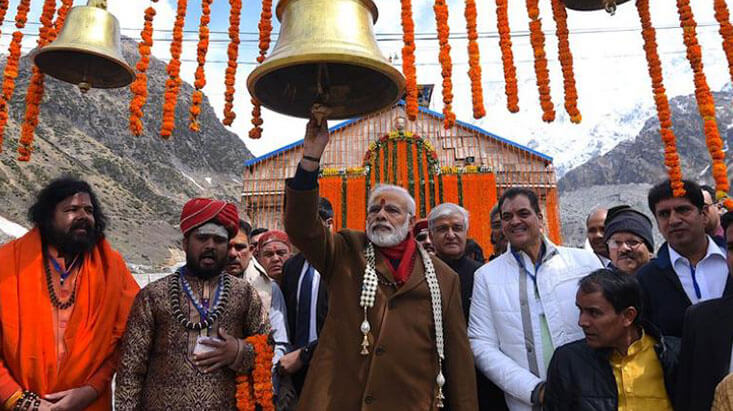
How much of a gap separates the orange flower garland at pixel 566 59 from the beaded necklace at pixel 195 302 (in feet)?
8.38

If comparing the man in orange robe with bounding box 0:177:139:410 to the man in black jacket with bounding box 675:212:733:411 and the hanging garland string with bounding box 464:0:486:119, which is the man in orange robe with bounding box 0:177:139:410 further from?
the man in black jacket with bounding box 675:212:733:411

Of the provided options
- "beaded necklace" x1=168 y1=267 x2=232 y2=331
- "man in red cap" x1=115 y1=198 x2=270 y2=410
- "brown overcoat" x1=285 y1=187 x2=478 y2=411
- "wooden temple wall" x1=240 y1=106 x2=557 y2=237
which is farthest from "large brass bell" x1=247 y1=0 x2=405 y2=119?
"wooden temple wall" x1=240 y1=106 x2=557 y2=237

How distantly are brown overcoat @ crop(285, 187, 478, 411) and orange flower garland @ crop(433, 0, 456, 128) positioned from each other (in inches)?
58.3

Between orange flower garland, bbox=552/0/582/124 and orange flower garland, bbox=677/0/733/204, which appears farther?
orange flower garland, bbox=552/0/582/124

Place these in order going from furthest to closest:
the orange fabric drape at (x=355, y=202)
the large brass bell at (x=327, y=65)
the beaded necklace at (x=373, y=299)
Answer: the orange fabric drape at (x=355, y=202) < the beaded necklace at (x=373, y=299) < the large brass bell at (x=327, y=65)

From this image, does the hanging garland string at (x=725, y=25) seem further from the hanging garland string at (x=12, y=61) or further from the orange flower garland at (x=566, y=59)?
the hanging garland string at (x=12, y=61)

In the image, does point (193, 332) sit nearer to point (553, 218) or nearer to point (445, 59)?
point (445, 59)

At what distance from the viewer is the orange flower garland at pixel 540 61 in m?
3.56

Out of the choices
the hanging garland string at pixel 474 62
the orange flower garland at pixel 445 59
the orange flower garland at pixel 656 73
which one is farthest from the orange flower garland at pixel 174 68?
the orange flower garland at pixel 656 73

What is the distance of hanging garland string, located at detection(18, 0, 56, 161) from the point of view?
3.34m

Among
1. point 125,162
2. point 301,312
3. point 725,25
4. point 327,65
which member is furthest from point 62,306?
point 125,162

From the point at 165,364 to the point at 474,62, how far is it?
3.03 m

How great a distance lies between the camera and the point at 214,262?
2727 millimetres

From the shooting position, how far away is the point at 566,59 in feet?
12.1
